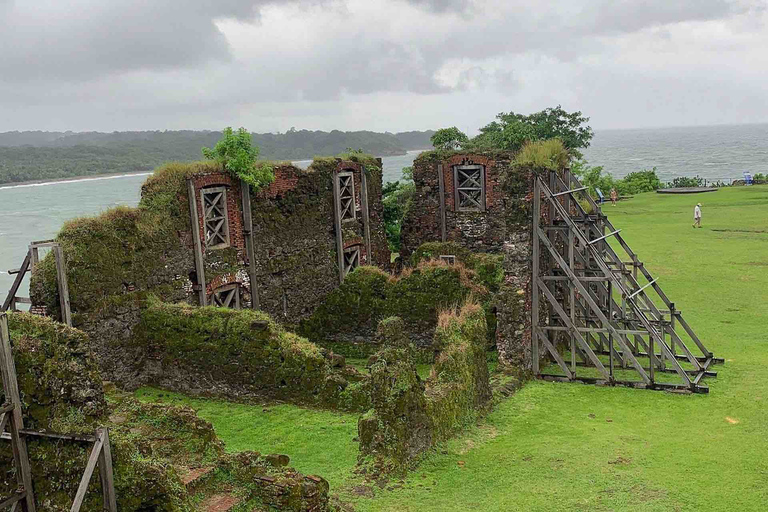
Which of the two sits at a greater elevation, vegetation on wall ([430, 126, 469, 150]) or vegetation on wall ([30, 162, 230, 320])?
vegetation on wall ([430, 126, 469, 150])

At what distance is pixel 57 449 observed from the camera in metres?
8.86

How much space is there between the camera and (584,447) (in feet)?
41.0

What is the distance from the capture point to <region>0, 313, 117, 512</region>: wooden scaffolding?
8.58 m

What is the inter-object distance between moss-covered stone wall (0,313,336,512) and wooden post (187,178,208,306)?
818 cm

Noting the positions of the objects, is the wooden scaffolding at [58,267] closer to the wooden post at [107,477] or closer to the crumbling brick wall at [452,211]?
the wooden post at [107,477]

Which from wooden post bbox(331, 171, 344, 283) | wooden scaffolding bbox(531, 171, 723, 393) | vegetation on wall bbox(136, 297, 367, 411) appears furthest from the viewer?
wooden post bbox(331, 171, 344, 283)

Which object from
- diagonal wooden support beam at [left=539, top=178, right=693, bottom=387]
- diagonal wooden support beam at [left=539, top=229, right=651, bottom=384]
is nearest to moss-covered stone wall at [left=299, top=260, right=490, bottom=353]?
diagonal wooden support beam at [left=539, top=229, right=651, bottom=384]

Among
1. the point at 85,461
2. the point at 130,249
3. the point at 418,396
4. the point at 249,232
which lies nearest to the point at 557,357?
the point at 418,396

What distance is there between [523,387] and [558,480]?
507cm

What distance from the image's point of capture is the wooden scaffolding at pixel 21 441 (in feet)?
Answer: 28.1

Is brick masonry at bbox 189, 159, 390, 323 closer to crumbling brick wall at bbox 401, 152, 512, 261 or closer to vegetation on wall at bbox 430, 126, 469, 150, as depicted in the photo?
crumbling brick wall at bbox 401, 152, 512, 261

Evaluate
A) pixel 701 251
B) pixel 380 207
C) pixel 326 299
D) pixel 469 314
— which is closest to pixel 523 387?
pixel 469 314

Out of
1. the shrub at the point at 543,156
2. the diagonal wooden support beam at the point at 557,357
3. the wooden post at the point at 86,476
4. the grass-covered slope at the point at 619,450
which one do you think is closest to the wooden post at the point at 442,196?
the shrub at the point at 543,156

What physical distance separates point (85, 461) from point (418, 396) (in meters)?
5.48
